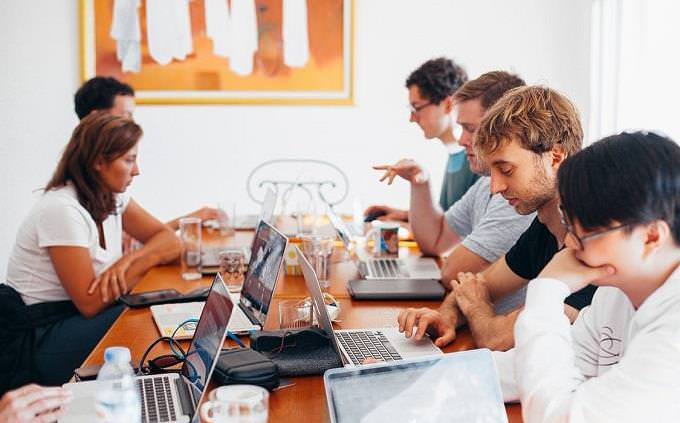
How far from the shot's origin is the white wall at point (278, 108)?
4512mm

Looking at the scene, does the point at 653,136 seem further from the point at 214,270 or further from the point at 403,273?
the point at 214,270

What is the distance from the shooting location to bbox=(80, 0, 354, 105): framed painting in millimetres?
4496

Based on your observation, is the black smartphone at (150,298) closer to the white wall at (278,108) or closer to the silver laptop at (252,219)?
the silver laptop at (252,219)

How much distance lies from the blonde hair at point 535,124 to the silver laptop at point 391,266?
763 mm

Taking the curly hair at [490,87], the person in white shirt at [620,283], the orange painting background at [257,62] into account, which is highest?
the orange painting background at [257,62]

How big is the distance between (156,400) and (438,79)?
2338 millimetres

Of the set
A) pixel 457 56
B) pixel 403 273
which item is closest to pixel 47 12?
pixel 457 56

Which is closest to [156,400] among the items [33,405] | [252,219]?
[33,405]

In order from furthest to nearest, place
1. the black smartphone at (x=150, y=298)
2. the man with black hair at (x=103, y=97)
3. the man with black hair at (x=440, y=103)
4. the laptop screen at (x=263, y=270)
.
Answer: the man with black hair at (x=103, y=97), the man with black hair at (x=440, y=103), the black smartphone at (x=150, y=298), the laptop screen at (x=263, y=270)

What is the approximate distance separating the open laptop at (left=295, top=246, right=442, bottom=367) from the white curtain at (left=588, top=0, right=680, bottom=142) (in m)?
1.93

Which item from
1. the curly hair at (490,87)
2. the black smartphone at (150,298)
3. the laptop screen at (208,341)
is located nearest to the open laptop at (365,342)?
the laptop screen at (208,341)

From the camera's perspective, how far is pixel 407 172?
10.5 feet

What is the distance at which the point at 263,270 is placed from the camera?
2029 millimetres

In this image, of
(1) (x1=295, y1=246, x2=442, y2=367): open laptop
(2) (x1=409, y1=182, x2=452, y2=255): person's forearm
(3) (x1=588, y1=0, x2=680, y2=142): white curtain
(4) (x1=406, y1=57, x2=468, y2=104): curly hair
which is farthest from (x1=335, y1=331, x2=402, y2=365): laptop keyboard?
(3) (x1=588, y1=0, x2=680, y2=142): white curtain
